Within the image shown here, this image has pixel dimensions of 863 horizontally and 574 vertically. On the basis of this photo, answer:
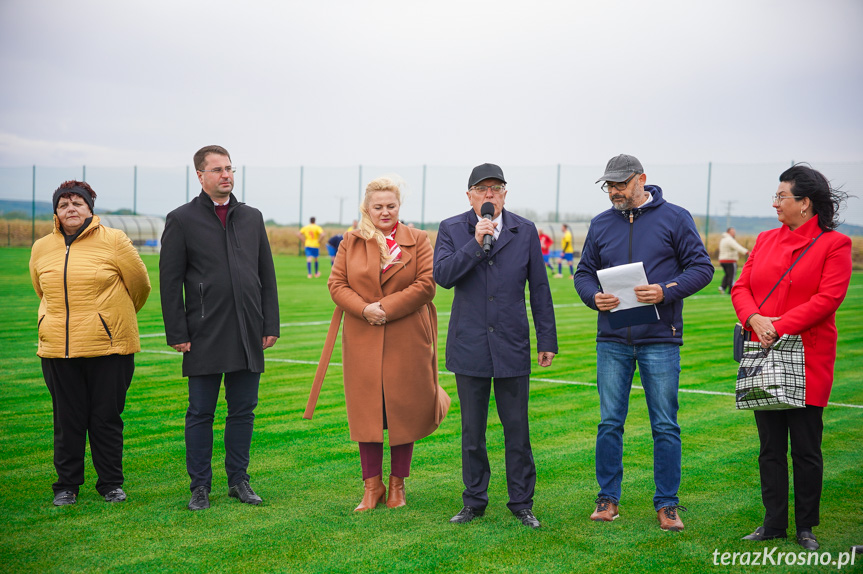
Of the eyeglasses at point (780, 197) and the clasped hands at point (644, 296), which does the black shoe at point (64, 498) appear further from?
the eyeglasses at point (780, 197)

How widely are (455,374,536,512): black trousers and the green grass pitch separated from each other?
159mm

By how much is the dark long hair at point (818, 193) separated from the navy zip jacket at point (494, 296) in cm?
134

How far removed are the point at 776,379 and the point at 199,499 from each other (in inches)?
123

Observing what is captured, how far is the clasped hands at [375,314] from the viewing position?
4.59 m

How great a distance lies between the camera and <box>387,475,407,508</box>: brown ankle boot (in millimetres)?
4711

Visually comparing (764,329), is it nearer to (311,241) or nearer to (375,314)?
(375,314)

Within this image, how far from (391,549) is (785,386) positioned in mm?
2044

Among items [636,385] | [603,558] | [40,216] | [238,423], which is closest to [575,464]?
[603,558]

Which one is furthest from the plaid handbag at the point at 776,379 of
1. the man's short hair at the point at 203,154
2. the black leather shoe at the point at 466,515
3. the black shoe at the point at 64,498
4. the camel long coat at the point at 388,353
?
the black shoe at the point at 64,498

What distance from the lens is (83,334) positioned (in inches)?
186

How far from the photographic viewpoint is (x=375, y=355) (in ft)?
15.5

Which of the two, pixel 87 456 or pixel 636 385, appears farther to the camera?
pixel 636 385

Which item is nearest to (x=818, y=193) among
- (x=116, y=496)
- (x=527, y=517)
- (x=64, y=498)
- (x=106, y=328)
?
(x=527, y=517)

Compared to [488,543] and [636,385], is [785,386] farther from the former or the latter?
[636,385]
